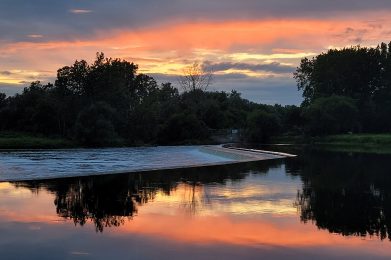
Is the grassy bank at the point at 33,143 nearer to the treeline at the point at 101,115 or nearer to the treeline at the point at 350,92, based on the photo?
the treeline at the point at 101,115

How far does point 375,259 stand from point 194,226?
19.0 ft

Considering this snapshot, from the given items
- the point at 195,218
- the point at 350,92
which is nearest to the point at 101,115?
the point at 350,92

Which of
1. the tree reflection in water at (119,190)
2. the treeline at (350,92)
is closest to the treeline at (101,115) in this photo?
the treeline at (350,92)

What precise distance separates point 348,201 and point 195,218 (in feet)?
25.6

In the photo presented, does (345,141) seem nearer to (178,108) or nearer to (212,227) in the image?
(178,108)

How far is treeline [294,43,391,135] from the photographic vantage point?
98.5 metres

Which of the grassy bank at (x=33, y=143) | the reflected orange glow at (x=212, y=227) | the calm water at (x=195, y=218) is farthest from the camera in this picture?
the grassy bank at (x=33, y=143)

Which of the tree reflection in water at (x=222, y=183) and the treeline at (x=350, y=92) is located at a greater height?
the treeline at (x=350, y=92)

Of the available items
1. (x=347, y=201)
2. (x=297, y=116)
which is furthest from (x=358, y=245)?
(x=297, y=116)

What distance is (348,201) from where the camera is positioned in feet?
72.0

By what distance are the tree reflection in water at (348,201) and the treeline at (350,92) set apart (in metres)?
64.4

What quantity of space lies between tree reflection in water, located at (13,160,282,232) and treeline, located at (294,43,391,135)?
64.7m

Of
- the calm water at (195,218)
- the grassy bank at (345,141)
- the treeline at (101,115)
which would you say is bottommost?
the grassy bank at (345,141)

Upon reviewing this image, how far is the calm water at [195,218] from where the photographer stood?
1320cm
